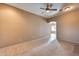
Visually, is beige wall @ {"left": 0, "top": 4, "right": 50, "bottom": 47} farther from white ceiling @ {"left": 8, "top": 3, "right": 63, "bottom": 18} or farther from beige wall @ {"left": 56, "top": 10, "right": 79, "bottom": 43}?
beige wall @ {"left": 56, "top": 10, "right": 79, "bottom": 43}

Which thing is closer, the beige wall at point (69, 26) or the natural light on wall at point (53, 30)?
the beige wall at point (69, 26)

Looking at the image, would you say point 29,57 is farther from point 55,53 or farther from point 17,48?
point 55,53

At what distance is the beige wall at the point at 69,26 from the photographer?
1.70 m

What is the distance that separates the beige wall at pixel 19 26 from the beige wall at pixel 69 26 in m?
0.24

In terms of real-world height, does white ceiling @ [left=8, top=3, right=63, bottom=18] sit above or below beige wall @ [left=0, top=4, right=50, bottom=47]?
A: above

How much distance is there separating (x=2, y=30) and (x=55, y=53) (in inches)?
39.3

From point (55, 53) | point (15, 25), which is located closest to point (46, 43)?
point (55, 53)

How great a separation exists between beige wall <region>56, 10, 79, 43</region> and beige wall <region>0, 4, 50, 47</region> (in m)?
0.24

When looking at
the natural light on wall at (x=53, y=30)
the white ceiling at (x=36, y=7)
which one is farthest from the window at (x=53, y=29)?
the white ceiling at (x=36, y=7)

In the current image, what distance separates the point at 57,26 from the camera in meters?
1.83

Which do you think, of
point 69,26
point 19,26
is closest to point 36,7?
point 19,26

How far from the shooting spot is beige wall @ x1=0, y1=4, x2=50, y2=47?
1632 millimetres

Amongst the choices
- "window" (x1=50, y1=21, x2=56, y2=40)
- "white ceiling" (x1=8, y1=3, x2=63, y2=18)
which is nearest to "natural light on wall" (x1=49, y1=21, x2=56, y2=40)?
"window" (x1=50, y1=21, x2=56, y2=40)

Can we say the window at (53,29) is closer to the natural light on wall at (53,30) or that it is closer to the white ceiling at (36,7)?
the natural light on wall at (53,30)
